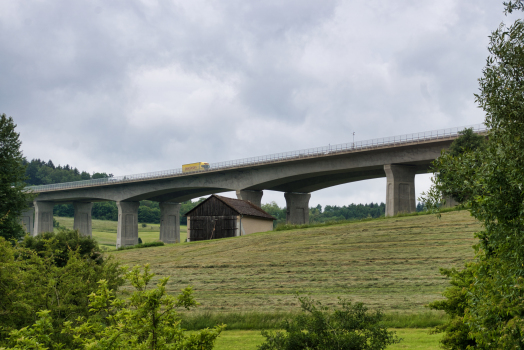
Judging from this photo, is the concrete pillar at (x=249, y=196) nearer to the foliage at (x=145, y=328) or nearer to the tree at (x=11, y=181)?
the tree at (x=11, y=181)

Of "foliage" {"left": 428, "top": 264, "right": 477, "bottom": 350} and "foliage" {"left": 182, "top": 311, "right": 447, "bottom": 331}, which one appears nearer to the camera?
"foliage" {"left": 428, "top": 264, "right": 477, "bottom": 350}

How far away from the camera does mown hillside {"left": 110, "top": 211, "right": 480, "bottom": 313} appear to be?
71.5 ft

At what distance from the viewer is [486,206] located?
8.03 m

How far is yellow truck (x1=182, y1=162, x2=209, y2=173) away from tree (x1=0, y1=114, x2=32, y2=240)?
143 ft

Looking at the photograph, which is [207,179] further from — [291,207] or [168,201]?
[168,201]

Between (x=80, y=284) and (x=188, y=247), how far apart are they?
35.8 m

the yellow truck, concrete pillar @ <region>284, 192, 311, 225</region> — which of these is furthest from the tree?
concrete pillar @ <region>284, 192, 311, 225</region>

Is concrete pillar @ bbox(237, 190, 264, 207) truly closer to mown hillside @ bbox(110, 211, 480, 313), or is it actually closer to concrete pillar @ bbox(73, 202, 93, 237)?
mown hillside @ bbox(110, 211, 480, 313)

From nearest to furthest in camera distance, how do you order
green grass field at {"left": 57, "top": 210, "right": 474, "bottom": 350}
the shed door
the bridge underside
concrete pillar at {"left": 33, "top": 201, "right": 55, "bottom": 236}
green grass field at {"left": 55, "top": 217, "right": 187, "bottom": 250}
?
green grass field at {"left": 57, "top": 210, "right": 474, "bottom": 350}, the bridge underside, the shed door, concrete pillar at {"left": 33, "top": 201, "right": 55, "bottom": 236}, green grass field at {"left": 55, "top": 217, "right": 187, "bottom": 250}

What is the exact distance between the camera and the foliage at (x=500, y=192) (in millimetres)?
7715

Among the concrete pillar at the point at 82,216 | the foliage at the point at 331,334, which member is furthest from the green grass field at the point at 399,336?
the concrete pillar at the point at 82,216

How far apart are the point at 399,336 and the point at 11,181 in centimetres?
2810

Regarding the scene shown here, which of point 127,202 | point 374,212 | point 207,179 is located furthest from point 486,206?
point 374,212

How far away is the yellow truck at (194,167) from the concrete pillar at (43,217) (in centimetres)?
4069
